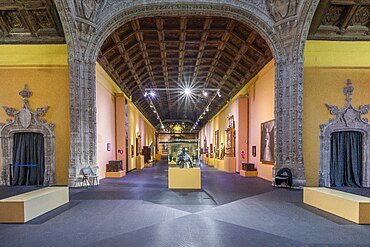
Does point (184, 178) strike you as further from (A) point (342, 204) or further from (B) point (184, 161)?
(A) point (342, 204)

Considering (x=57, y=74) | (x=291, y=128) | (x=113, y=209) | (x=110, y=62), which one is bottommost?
(x=113, y=209)

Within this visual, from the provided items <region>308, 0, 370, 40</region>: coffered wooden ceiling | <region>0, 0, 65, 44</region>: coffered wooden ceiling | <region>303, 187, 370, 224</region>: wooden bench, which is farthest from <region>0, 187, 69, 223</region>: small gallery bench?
<region>308, 0, 370, 40</region>: coffered wooden ceiling

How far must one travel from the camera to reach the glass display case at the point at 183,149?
8875 mm

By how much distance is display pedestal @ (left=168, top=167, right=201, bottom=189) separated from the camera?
8250 mm

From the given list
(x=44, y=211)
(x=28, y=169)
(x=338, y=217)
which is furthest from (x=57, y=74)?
(x=338, y=217)

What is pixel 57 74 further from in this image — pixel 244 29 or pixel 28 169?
pixel 244 29

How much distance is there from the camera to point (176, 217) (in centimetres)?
494

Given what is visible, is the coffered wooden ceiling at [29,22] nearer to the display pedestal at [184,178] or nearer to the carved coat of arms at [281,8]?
the display pedestal at [184,178]

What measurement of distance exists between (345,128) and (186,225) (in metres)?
7.84

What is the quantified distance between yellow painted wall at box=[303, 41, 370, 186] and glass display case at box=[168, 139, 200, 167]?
417 cm

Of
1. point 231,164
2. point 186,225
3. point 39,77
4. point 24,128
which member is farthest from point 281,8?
point 24,128

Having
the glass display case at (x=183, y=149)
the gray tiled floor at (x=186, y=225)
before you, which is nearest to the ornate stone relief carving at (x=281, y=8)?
the glass display case at (x=183, y=149)

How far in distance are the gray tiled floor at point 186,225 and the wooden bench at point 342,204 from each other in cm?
19

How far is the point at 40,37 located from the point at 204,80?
37.0ft
